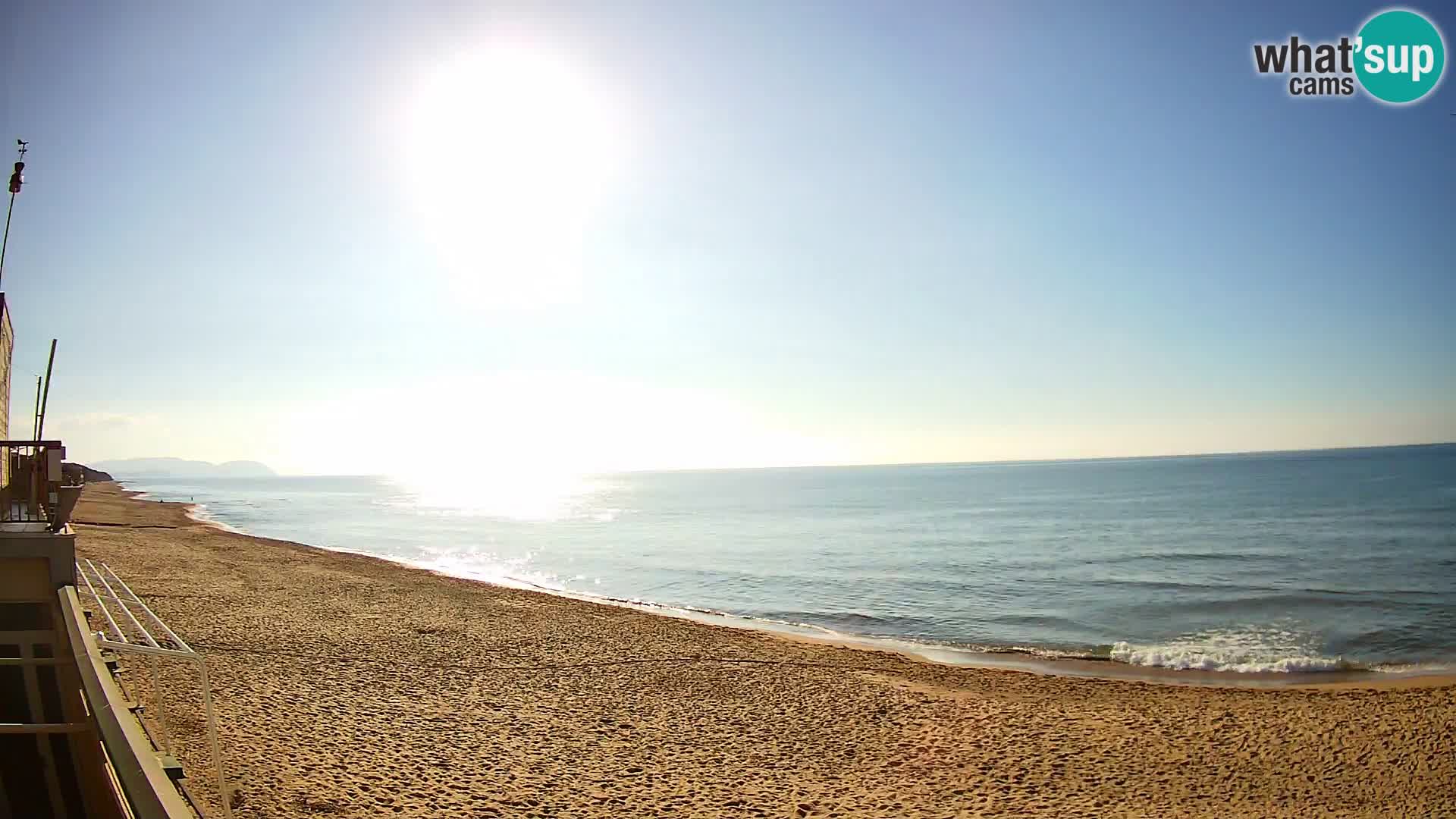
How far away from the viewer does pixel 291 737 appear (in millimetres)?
10039

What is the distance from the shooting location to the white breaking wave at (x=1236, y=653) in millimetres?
16375

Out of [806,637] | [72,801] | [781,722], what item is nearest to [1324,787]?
[781,722]

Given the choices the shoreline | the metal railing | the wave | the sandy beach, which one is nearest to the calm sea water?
the wave

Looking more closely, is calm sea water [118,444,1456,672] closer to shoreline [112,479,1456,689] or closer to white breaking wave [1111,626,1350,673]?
white breaking wave [1111,626,1350,673]

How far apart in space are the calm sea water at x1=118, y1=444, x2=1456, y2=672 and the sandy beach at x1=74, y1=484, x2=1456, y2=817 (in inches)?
171

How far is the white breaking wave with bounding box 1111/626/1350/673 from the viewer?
16.4 meters

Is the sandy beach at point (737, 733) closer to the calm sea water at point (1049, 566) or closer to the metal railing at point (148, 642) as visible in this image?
the metal railing at point (148, 642)

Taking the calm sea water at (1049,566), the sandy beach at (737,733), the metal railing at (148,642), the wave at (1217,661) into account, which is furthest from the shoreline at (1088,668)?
the metal railing at (148,642)

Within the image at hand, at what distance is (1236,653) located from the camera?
17641mm

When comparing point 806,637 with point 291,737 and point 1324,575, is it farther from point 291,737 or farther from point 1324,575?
point 1324,575

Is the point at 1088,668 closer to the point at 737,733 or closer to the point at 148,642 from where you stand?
the point at 737,733

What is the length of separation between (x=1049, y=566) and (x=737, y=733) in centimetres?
Result: 2526

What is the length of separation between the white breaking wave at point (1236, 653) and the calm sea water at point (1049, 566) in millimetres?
78

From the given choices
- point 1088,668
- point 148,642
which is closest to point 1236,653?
point 1088,668
